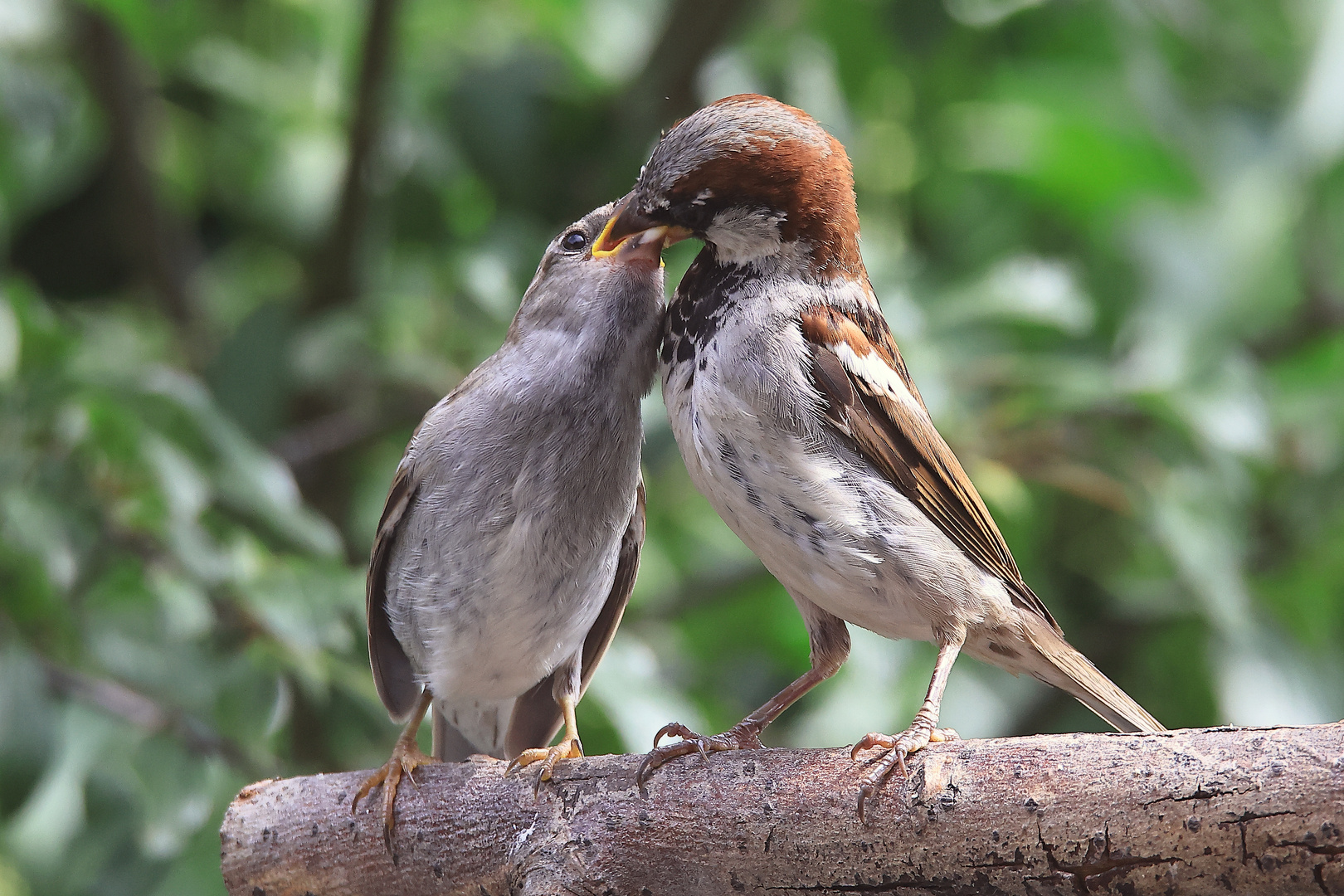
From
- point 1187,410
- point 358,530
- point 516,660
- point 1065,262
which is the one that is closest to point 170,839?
point 516,660

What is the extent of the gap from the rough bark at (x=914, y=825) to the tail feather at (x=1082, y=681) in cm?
25

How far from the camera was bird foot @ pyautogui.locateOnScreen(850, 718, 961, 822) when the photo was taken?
2064mm

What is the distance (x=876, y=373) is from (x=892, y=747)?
0.65 meters

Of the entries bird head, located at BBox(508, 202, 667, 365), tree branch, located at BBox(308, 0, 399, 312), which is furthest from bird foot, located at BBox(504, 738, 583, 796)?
tree branch, located at BBox(308, 0, 399, 312)

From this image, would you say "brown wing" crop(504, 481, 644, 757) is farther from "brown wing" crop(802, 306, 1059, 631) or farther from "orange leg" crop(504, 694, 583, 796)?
"brown wing" crop(802, 306, 1059, 631)

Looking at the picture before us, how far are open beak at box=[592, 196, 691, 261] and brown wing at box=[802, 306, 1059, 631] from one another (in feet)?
0.96

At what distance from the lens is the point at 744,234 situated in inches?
87.9

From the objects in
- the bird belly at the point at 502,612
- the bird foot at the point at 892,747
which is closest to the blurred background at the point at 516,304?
the bird belly at the point at 502,612

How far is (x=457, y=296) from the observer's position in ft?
A: 12.5

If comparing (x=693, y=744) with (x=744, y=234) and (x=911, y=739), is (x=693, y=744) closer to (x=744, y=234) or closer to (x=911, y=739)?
(x=911, y=739)

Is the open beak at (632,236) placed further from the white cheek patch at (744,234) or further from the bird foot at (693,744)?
the bird foot at (693,744)

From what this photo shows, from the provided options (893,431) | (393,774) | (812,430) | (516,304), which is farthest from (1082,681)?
(516,304)

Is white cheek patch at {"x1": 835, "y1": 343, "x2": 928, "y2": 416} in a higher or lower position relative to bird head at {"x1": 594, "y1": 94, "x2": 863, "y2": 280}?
lower

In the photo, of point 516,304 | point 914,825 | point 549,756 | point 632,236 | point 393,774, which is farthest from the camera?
point 516,304
